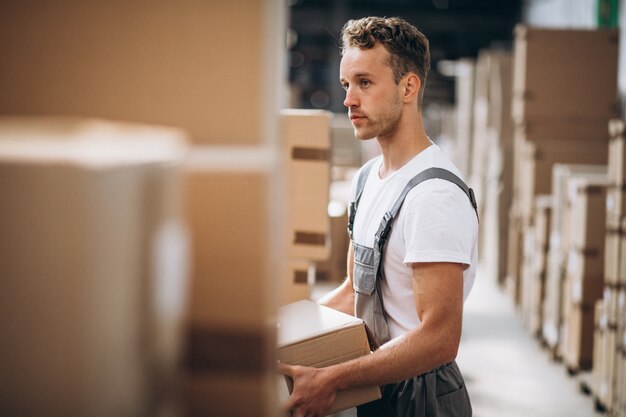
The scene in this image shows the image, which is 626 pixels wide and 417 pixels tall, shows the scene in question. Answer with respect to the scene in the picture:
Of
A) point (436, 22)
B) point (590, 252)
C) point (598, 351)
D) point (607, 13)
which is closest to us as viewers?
point (598, 351)

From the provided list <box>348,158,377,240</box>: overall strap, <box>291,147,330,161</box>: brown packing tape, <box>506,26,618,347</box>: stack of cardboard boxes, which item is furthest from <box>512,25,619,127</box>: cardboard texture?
<box>348,158,377,240</box>: overall strap

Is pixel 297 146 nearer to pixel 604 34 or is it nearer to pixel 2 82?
pixel 2 82

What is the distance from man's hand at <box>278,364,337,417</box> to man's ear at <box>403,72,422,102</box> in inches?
28.1

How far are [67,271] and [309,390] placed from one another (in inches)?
42.0

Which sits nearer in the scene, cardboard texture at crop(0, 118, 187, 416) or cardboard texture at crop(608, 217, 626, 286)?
cardboard texture at crop(0, 118, 187, 416)

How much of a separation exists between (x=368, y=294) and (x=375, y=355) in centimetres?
24

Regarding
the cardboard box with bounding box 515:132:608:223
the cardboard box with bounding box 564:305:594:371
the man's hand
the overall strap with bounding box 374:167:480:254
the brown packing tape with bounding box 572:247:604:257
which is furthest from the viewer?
the cardboard box with bounding box 515:132:608:223

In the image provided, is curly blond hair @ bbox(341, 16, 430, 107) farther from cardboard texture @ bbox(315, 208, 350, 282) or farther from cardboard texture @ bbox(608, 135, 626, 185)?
cardboard texture @ bbox(315, 208, 350, 282)

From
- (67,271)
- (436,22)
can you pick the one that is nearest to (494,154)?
(67,271)

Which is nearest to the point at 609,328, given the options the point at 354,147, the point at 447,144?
the point at 354,147

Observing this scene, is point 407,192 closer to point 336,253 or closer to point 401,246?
point 401,246

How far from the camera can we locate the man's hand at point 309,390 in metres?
1.50

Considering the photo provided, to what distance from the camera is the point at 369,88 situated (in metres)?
1.78

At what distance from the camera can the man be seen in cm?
157
